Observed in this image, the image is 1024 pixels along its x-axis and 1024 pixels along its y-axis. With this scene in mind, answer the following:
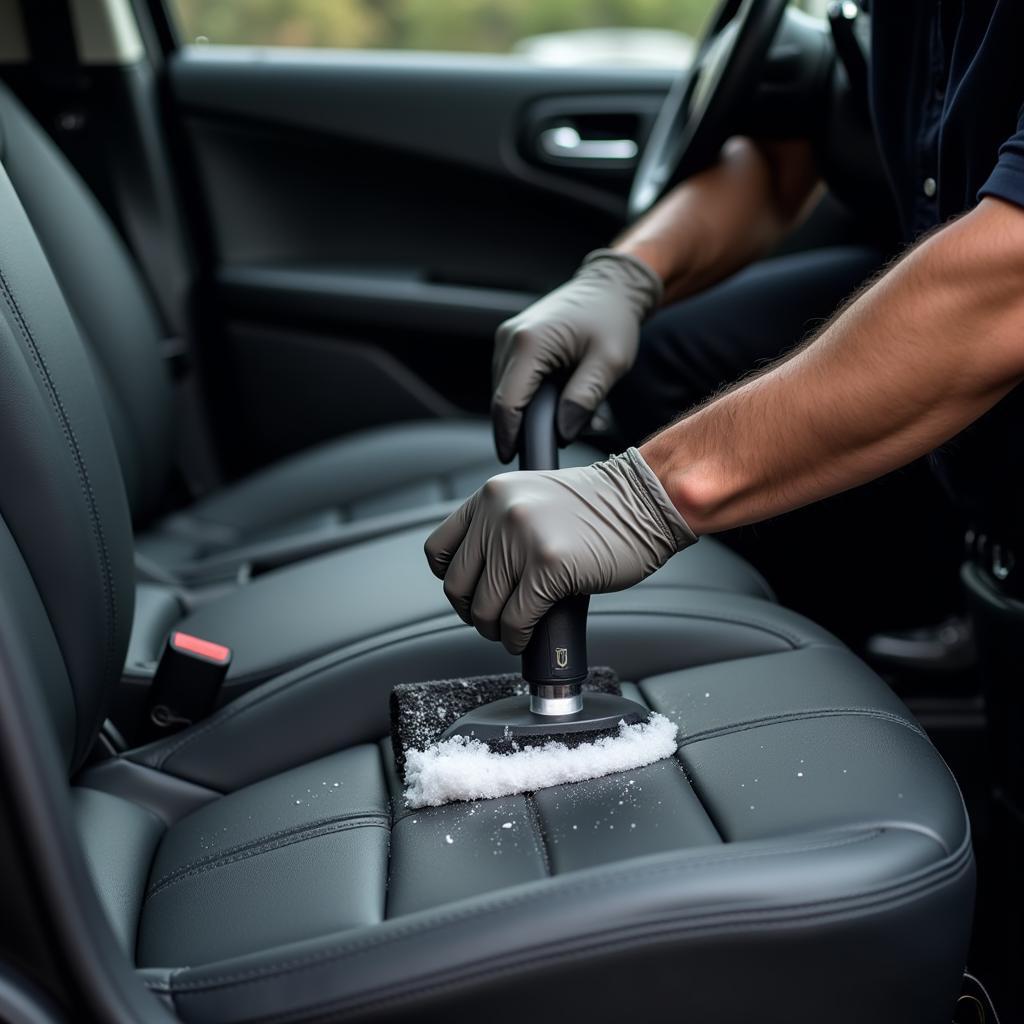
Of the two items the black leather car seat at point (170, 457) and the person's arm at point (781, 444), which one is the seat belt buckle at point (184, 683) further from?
the black leather car seat at point (170, 457)

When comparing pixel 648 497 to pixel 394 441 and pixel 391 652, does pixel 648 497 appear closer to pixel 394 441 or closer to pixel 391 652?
pixel 391 652

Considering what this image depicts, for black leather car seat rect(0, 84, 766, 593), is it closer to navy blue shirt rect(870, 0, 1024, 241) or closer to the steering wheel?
the steering wheel

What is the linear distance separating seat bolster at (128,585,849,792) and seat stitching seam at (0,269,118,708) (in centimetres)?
14

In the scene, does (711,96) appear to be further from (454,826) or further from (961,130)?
(454,826)

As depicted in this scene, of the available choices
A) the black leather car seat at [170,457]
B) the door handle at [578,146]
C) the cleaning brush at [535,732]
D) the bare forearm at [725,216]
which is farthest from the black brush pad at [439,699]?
the door handle at [578,146]

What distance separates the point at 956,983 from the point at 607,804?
248 millimetres

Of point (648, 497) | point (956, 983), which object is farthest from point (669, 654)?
point (956, 983)

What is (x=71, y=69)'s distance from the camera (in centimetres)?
207

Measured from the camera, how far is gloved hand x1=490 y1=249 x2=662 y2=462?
1.23 m

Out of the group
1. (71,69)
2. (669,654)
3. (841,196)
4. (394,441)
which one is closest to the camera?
(669,654)

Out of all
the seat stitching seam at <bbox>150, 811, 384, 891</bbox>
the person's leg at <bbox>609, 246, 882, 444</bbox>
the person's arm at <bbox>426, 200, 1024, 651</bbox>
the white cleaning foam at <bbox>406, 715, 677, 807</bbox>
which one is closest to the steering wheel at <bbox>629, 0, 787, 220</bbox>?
the person's leg at <bbox>609, 246, 882, 444</bbox>

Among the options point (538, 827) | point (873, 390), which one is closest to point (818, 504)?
point (873, 390)

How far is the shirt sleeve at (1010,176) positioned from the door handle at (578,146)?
143cm

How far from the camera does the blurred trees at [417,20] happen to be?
2.53 metres
